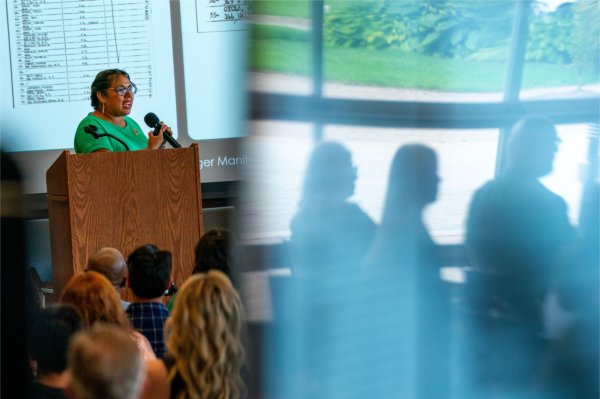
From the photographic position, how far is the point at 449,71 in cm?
78

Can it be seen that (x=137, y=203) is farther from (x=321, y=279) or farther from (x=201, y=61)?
(x=321, y=279)

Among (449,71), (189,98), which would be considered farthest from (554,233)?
(189,98)

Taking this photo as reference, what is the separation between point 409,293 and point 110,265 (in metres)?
1.91

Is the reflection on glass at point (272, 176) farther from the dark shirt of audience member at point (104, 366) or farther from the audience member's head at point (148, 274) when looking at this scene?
the audience member's head at point (148, 274)

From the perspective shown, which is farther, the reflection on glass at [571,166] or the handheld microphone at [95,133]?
the handheld microphone at [95,133]

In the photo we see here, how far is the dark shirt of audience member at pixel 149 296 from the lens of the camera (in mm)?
2373

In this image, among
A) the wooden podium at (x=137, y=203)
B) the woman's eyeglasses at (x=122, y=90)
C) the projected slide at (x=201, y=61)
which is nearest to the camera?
the wooden podium at (x=137, y=203)

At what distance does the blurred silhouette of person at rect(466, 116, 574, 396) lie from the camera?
79 centimetres

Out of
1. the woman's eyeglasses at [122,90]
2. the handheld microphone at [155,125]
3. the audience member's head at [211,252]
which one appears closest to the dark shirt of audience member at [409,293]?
the audience member's head at [211,252]

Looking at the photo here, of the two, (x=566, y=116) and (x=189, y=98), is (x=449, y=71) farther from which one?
(x=189, y=98)

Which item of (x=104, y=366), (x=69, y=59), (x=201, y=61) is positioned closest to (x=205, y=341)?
(x=104, y=366)

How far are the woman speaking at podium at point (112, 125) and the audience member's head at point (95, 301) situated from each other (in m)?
1.18

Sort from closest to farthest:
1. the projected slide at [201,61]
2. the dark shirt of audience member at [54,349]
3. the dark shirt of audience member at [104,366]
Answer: the dark shirt of audience member at [104,366] → the dark shirt of audience member at [54,349] → the projected slide at [201,61]

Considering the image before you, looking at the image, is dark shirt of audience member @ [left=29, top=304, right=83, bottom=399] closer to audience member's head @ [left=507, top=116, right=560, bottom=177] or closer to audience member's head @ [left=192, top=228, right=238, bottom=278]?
audience member's head @ [left=192, top=228, right=238, bottom=278]
